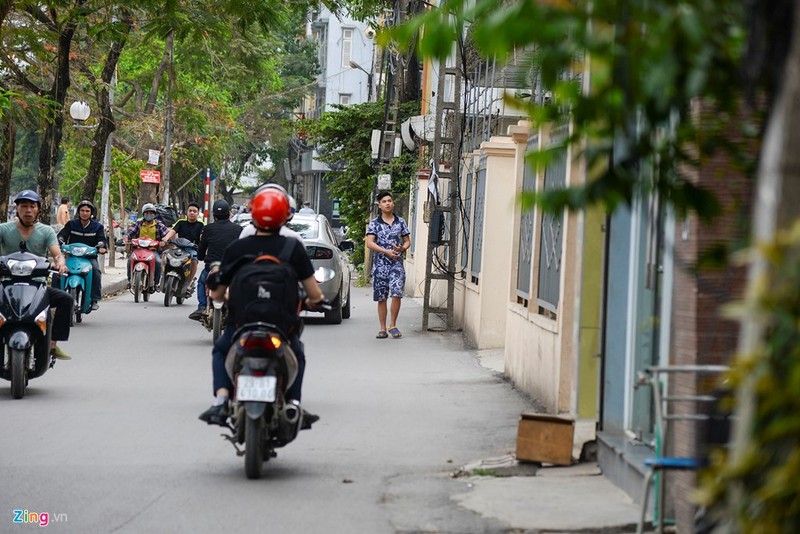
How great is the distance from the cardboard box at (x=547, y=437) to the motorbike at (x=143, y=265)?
16194 millimetres

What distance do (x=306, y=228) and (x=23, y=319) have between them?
10239mm

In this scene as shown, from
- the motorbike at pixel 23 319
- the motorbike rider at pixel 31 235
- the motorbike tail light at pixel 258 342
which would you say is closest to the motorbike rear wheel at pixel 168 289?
the motorbike rider at pixel 31 235

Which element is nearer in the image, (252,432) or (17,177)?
(252,432)

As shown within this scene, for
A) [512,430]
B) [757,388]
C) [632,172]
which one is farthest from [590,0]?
[512,430]

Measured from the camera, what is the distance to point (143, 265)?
24.0 meters

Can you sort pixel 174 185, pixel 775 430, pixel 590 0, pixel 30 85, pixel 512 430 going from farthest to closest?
pixel 174 185
pixel 30 85
pixel 512 430
pixel 590 0
pixel 775 430

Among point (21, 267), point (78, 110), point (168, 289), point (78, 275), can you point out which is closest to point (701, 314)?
point (21, 267)

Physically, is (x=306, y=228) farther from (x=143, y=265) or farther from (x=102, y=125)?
(x=102, y=125)

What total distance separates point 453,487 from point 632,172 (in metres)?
4.95

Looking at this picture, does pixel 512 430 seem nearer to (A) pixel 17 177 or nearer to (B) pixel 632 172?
(B) pixel 632 172

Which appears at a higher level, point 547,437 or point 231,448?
point 547,437

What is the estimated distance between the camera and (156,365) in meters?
14.2

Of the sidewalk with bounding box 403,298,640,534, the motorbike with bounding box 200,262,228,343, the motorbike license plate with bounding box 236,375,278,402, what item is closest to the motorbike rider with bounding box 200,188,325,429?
the motorbike license plate with bounding box 236,375,278,402

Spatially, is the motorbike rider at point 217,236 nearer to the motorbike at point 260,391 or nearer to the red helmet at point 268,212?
the red helmet at point 268,212
